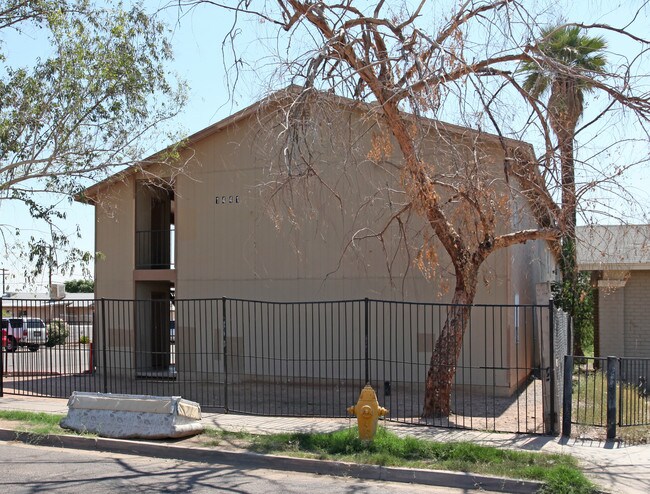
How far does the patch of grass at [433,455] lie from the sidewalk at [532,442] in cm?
38

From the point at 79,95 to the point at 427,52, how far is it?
797 cm

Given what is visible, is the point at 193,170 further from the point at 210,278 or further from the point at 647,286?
the point at 647,286

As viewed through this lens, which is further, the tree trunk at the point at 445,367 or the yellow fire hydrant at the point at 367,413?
the tree trunk at the point at 445,367

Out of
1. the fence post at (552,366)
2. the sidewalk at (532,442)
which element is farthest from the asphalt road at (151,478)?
the fence post at (552,366)

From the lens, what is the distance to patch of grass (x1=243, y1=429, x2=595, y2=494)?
8.24 metres

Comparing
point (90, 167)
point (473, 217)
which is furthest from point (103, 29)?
point (473, 217)

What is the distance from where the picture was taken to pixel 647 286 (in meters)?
18.8

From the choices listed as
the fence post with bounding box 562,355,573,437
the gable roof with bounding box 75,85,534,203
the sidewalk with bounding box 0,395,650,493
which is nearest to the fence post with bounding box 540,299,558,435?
the fence post with bounding box 562,355,573,437

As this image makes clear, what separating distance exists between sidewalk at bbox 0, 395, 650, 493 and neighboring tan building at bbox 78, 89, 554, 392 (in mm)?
4339

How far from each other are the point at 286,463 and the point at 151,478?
5.64 feet

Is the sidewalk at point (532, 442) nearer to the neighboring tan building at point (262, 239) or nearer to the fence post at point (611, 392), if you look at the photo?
the fence post at point (611, 392)

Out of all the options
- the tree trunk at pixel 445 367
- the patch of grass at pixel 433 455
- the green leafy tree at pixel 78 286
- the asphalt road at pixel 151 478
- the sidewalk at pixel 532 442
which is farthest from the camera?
the green leafy tree at pixel 78 286

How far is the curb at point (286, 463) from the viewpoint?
27.2ft

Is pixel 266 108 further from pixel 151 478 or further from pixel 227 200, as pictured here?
pixel 151 478
